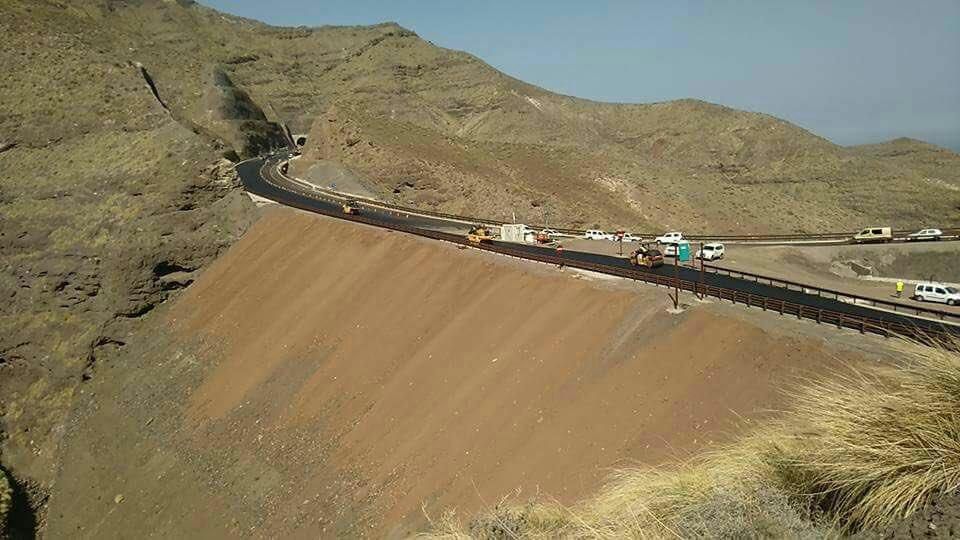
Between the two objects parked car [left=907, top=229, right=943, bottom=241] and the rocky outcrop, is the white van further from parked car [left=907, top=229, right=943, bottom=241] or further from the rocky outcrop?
the rocky outcrop

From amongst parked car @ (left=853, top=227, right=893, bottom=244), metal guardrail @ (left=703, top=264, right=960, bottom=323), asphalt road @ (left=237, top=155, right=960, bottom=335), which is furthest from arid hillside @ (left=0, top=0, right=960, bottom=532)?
metal guardrail @ (left=703, top=264, right=960, bottom=323)

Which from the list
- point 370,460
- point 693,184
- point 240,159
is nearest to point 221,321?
point 370,460

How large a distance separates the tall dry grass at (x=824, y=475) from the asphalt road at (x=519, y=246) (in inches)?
317

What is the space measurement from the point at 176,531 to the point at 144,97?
4426 centimetres

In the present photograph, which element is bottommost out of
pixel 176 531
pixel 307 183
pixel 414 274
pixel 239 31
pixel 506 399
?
pixel 176 531

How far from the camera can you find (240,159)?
87.8 m

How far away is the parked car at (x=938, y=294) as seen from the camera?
88.6ft

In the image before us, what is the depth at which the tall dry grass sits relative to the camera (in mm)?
6203

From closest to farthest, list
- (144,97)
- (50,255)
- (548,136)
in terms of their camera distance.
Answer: (50,255), (144,97), (548,136)

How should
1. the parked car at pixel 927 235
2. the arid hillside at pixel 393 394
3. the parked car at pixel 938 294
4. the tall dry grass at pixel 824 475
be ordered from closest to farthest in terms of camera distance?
the tall dry grass at pixel 824 475
the arid hillside at pixel 393 394
the parked car at pixel 938 294
the parked car at pixel 927 235

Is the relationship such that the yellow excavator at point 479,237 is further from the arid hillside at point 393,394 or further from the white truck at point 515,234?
the arid hillside at point 393,394

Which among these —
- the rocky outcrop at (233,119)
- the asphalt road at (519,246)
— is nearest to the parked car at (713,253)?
the asphalt road at (519,246)

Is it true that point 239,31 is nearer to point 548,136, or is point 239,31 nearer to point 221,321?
point 548,136

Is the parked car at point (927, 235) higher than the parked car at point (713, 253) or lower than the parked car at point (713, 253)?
higher
